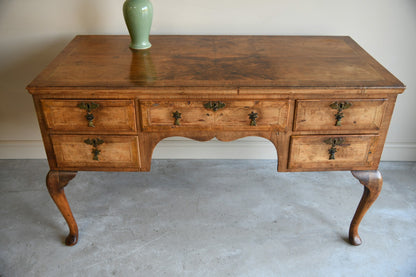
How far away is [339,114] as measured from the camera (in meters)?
1.46

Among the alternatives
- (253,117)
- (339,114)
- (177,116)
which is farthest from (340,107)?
(177,116)

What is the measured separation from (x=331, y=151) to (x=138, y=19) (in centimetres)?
106

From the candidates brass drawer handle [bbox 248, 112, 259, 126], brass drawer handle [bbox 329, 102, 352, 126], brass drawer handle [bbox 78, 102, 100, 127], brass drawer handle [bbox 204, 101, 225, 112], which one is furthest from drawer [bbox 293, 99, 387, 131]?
brass drawer handle [bbox 78, 102, 100, 127]

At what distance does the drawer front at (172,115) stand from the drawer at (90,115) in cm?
6

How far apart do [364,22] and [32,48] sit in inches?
74.7

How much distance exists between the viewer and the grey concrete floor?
66.4 inches

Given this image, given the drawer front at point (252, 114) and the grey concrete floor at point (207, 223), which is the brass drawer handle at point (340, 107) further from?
the grey concrete floor at point (207, 223)

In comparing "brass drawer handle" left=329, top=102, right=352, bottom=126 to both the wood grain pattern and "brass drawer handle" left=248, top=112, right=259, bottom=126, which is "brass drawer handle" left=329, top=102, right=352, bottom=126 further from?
"brass drawer handle" left=248, top=112, right=259, bottom=126

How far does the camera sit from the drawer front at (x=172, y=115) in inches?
57.1

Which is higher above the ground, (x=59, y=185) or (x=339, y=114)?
(x=339, y=114)

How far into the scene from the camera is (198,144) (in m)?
2.37

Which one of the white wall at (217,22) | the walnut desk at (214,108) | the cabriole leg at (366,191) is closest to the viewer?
the walnut desk at (214,108)

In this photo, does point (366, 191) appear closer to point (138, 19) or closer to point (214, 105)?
point (214, 105)

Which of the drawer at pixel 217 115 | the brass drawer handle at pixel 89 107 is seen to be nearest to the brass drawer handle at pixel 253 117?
the drawer at pixel 217 115
